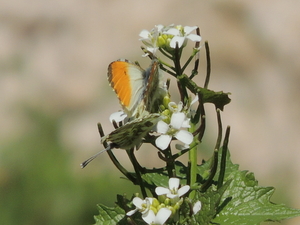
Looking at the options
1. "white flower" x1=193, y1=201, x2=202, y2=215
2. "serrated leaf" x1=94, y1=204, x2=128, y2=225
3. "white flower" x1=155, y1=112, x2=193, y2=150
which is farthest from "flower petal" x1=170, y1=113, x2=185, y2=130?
"serrated leaf" x1=94, y1=204, x2=128, y2=225

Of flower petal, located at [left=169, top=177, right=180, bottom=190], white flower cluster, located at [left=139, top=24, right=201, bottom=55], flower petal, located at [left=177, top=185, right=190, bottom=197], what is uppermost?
white flower cluster, located at [left=139, top=24, right=201, bottom=55]

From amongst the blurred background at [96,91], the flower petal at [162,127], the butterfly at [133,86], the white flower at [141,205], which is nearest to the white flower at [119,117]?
the butterfly at [133,86]

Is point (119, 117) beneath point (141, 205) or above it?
above

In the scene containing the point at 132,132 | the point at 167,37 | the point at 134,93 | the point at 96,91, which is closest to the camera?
the point at 132,132

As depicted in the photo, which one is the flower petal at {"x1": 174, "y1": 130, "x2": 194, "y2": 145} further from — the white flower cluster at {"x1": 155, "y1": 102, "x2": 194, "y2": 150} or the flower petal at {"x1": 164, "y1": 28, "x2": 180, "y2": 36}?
the flower petal at {"x1": 164, "y1": 28, "x2": 180, "y2": 36}

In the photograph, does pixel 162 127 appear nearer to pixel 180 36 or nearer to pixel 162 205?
pixel 162 205

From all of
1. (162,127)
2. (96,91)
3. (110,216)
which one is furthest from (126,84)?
(96,91)

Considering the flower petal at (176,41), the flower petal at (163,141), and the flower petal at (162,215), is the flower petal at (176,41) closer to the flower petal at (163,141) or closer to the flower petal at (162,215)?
the flower petal at (163,141)
